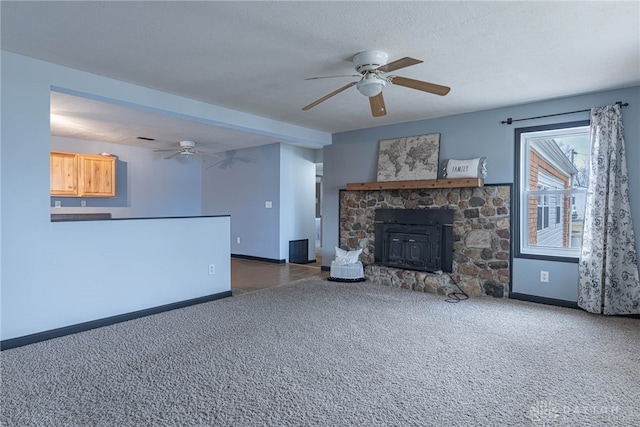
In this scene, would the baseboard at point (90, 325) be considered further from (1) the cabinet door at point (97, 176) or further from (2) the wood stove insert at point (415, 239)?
(1) the cabinet door at point (97, 176)

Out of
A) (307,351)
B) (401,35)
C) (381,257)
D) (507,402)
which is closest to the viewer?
(507,402)

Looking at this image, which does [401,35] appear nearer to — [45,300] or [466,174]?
[466,174]

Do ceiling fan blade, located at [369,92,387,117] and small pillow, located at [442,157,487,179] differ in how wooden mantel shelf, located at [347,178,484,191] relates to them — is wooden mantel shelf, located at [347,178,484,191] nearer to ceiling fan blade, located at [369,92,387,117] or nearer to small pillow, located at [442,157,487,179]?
small pillow, located at [442,157,487,179]

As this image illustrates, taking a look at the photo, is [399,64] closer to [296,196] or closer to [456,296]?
[456,296]

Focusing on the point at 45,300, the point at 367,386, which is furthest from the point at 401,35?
the point at 45,300

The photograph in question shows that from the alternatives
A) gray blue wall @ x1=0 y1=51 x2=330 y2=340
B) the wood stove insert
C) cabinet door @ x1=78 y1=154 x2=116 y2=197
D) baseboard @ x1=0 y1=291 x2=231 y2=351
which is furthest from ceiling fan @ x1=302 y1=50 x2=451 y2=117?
cabinet door @ x1=78 y1=154 x2=116 y2=197

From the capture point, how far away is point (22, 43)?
2668mm

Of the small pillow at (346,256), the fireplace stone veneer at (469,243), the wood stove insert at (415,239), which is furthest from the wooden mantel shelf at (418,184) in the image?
the small pillow at (346,256)

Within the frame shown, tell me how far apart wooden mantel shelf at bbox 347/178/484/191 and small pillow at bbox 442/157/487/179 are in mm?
83

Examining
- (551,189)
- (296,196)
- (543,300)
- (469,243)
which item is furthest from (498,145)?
(296,196)

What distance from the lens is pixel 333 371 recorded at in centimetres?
243

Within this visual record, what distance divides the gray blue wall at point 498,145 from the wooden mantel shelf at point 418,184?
0.74 ft

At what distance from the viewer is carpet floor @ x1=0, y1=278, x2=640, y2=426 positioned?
195 cm

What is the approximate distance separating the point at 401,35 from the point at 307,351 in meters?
2.41
